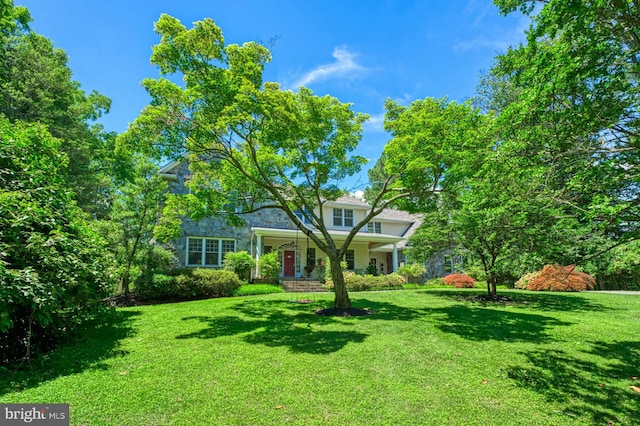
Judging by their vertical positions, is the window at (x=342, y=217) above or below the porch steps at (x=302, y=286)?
above

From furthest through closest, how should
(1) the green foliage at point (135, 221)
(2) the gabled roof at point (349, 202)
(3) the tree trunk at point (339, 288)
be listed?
(2) the gabled roof at point (349, 202)
(1) the green foliage at point (135, 221)
(3) the tree trunk at point (339, 288)

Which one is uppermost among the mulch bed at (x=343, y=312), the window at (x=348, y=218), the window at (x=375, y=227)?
the window at (x=348, y=218)

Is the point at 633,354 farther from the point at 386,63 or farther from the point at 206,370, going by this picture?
the point at 386,63

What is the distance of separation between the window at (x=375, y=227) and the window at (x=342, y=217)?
203 cm

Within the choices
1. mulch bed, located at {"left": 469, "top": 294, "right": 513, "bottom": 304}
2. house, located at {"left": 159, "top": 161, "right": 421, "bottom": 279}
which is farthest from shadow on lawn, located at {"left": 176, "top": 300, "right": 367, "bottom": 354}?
mulch bed, located at {"left": 469, "top": 294, "right": 513, "bottom": 304}

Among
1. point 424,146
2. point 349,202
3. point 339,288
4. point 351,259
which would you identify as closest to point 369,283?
point 351,259

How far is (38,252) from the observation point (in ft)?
14.7

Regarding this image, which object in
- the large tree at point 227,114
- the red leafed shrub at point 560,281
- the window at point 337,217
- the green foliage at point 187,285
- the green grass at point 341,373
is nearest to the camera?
the green grass at point 341,373

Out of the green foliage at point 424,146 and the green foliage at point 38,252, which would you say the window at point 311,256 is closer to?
the green foliage at point 424,146

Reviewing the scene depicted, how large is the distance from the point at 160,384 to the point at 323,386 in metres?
2.21

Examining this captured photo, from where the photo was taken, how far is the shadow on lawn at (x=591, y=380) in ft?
11.9

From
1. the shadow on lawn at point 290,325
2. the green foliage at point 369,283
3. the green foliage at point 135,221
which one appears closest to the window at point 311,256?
the green foliage at point 369,283

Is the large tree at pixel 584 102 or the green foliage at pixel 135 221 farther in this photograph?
the green foliage at pixel 135 221

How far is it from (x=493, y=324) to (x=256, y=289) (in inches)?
425
